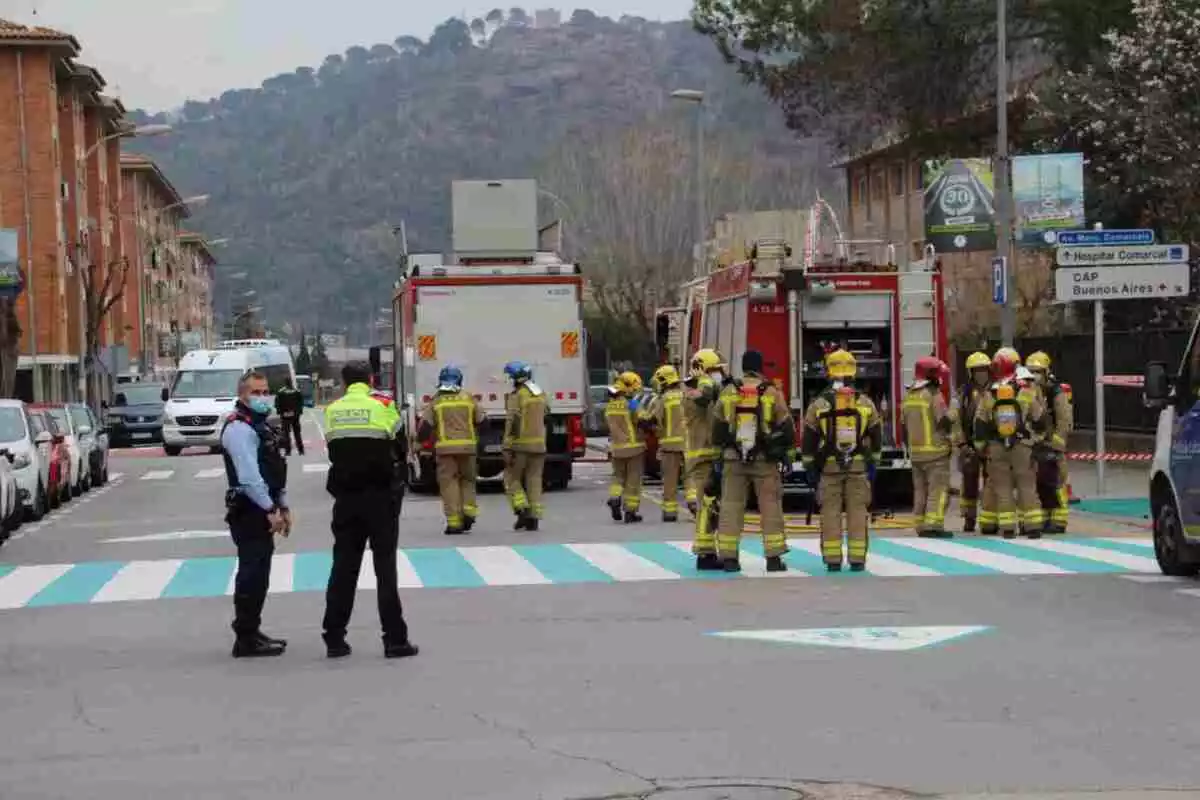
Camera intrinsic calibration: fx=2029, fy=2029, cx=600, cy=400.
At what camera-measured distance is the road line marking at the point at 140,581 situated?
15.9 metres

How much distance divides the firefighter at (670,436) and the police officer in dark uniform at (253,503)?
10.4 m

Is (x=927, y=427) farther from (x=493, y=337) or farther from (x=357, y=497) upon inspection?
(x=493, y=337)

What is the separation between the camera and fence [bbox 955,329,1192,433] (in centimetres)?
3103

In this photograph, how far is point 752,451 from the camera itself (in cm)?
1588

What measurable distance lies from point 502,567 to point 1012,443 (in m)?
5.10

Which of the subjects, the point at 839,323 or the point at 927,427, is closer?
the point at 927,427

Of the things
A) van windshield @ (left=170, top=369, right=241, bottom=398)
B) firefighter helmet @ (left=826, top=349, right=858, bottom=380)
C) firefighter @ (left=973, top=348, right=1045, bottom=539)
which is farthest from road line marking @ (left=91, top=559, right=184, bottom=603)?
van windshield @ (left=170, top=369, right=241, bottom=398)

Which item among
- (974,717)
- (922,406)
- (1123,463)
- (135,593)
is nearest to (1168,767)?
(974,717)

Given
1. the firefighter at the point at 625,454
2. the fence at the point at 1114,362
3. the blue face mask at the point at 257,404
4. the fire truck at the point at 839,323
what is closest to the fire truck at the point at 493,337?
the fire truck at the point at 839,323

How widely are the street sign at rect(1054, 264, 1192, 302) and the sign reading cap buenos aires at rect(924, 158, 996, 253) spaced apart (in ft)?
16.3

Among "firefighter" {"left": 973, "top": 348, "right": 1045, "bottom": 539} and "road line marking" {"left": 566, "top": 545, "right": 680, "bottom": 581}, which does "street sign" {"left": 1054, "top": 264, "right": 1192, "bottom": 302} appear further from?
"road line marking" {"left": 566, "top": 545, "right": 680, "bottom": 581}

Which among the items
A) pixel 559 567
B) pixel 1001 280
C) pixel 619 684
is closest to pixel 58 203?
pixel 1001 280

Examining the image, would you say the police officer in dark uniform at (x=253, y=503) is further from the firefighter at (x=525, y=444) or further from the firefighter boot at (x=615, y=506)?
the firefighter boot at (x=615, y=506)

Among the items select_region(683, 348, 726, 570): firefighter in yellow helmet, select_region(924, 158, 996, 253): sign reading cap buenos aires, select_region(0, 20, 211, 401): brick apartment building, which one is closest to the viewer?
select_region(683, 348, 726, 570): firefighter in yellow helmet
